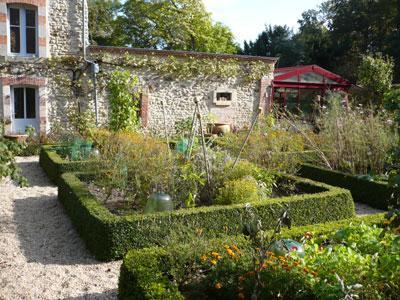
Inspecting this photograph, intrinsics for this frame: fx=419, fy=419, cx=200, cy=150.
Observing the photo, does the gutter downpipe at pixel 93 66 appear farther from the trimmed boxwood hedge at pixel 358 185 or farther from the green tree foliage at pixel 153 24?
the green tree foliage at pixel 153 24

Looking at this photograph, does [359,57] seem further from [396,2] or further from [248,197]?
[248,197]

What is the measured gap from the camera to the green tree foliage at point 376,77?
16.8m

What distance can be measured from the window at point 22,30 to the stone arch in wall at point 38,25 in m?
0.20

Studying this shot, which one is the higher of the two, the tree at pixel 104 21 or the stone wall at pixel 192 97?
the tree at pixel 104 21

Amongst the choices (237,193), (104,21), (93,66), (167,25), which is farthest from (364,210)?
(104,21)

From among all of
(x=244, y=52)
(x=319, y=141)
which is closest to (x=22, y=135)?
(x=319, y=141)

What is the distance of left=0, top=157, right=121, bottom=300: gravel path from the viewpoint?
3.99m

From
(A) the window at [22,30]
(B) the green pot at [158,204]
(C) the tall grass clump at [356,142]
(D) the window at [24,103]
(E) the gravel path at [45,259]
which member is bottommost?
(E) the gravel path at [45,259]

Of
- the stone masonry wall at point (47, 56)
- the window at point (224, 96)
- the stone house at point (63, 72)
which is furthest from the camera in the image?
the window at point (224, 96)

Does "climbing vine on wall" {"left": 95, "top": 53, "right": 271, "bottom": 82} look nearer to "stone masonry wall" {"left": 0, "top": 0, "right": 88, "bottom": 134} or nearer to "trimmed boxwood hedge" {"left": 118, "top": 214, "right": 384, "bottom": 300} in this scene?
"stone masonry wall" {"left": 0, "top": 0, "right": 88, "bottom": 134}

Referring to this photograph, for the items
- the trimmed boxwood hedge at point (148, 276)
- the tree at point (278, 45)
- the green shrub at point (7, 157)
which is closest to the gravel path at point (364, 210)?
the trimmed boxwood hedge at point (148, 276)

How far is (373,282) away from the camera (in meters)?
3.00

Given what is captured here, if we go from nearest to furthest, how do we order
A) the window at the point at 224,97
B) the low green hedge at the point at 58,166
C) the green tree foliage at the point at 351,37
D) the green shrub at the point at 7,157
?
1. the green shrub at the point at 7,157
2. the low green hedge at the point at 58,166
3. the window at the point at 224,97
4. the green tree foliage at the point at 351,37

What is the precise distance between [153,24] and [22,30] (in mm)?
13273
